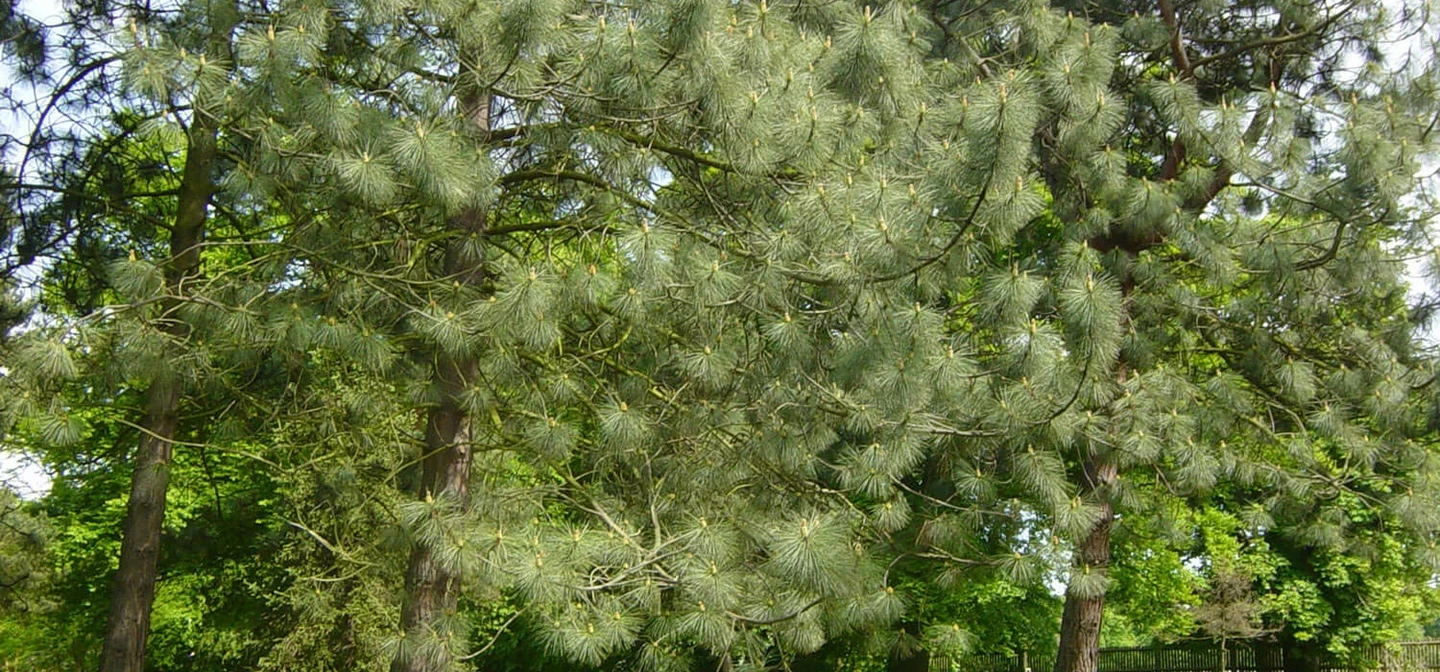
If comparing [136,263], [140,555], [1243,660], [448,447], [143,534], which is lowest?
[140,555]

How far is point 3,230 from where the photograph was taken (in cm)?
742

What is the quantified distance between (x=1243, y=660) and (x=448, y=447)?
1485 centimetres

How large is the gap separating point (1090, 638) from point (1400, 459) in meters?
2.52

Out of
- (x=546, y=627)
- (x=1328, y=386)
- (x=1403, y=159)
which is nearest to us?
(x=546, y=627)

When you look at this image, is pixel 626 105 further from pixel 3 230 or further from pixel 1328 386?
pixel 1328 386

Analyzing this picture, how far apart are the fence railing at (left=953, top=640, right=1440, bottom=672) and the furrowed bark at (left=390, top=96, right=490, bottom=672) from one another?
10490 mm

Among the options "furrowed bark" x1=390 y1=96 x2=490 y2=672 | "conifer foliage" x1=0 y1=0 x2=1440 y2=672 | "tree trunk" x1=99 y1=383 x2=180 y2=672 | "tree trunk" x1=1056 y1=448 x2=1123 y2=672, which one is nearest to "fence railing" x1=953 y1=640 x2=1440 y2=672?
"tree trunk" x1=1056 y1=448 x2=1123 y2=672

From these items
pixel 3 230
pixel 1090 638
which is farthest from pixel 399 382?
pixel 1090 638

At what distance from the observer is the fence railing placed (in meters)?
15.1

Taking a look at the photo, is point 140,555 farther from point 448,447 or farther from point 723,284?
point 723,284

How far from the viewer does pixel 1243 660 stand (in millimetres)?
17094

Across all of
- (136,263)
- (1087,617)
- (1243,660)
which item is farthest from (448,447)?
(1243,660)

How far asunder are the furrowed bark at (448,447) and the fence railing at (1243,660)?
1049cm

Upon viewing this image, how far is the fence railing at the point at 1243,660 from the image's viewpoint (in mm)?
15109
